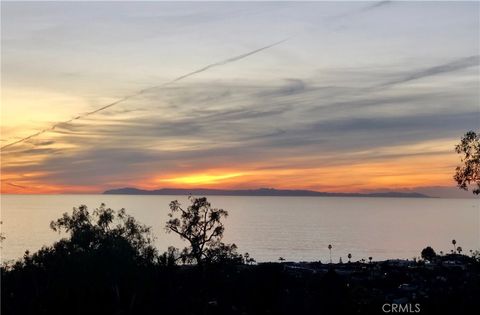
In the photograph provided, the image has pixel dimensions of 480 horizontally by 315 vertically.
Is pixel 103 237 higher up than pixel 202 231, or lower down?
lower down

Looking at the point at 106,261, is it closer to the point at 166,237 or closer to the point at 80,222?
the point at 80,222

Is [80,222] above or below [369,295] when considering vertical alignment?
above

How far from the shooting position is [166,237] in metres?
174

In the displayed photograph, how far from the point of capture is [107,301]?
3931 centimetres

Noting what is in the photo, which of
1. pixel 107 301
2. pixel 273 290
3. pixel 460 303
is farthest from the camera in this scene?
pixel 273 290

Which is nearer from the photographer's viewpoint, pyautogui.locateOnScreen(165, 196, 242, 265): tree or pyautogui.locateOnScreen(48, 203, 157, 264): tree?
pyautogui.locateOnScreen(48, 203, 157, 264): tree

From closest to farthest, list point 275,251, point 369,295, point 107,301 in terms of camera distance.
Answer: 1. point 107,301
2. point 369,295
3. point 275,251

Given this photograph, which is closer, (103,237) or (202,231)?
(103,237)

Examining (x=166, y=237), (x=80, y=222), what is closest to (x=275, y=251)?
(x=166, y=237)

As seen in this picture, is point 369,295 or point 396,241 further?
point 396,241

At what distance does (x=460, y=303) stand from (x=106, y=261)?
2599 centimetres

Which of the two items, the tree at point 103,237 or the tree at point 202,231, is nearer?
the tree at point 103,237

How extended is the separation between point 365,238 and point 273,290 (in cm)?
15655

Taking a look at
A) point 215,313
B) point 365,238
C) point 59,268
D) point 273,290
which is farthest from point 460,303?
point 365,238
